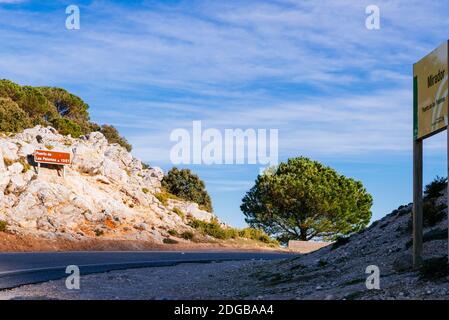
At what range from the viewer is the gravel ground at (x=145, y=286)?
1539 cm

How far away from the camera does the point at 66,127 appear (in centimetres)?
7988

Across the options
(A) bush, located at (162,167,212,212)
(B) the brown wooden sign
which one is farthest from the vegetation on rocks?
(B) the brown wooden sign

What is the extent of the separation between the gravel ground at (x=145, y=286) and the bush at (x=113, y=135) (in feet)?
240

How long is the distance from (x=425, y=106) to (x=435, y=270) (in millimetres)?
4187

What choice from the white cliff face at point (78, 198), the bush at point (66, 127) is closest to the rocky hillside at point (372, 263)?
the white cliff face at point (78, 198)

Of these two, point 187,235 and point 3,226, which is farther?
point 187,235

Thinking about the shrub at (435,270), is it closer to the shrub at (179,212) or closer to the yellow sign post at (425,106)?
the yellow sign post at (425,106)

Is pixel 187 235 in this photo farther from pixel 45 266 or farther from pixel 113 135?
A: pixel 113 135

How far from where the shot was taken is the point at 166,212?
57031 mm

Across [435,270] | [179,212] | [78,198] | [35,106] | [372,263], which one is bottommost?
[372,263]

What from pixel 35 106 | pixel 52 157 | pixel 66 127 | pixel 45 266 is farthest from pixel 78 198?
pixel 35 106

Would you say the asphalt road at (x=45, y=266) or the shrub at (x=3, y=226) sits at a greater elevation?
the shrub at (x=3, y=226)

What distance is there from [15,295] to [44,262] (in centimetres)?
1110

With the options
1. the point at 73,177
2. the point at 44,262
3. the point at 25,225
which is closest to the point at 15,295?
the point at 44,262
